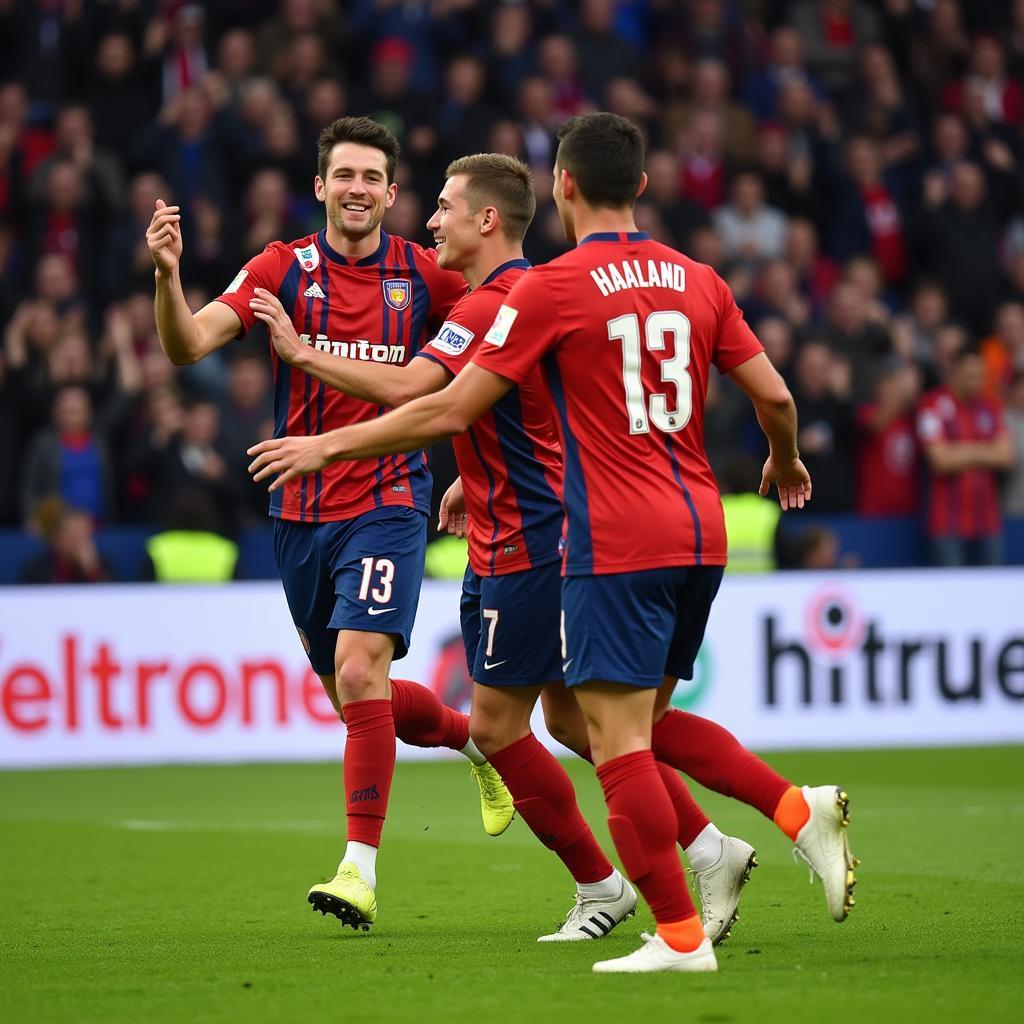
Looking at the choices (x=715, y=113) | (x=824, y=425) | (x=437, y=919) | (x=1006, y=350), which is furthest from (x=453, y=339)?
(x=715, y=113)

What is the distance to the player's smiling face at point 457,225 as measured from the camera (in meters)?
6.37

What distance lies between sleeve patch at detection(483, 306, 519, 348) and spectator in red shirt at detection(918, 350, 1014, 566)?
9.93 metres

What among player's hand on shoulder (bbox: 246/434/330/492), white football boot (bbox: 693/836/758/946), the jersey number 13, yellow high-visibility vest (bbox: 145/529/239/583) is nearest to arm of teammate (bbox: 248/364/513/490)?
player's hand on shoulder (bbox: 246/434/330/492)

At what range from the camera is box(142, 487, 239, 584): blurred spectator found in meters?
13.1

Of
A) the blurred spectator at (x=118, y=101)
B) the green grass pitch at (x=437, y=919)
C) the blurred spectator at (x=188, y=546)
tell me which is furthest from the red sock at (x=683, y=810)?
the blurred spectator at (x=118, y=101)

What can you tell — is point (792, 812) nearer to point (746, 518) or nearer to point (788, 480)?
point (788, 480)

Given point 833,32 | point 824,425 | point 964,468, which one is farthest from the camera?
point 833,32

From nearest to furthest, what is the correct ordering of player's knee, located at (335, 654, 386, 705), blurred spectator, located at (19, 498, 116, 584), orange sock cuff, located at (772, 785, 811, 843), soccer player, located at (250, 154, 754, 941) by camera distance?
orange sock cuff, located at (772, 785, 811, 843)
soccer player, located at (250, 154, 754, 941)
player's knee, located at (335, 654, 386, 705)
blurred spectator, located at (19, 498, 116, 584)

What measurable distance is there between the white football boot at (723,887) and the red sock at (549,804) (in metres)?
0.47

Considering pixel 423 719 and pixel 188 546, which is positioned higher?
pixel 188 546

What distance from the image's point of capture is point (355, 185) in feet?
22.8

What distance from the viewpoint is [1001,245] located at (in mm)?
17797

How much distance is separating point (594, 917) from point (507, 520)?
1.28 metres

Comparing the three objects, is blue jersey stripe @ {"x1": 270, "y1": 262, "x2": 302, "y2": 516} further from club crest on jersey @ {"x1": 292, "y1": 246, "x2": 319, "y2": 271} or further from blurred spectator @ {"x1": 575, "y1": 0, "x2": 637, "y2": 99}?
blurred spectator @ {"x1": 575, "y1": 0, "x2": 637, "y2": 99}
